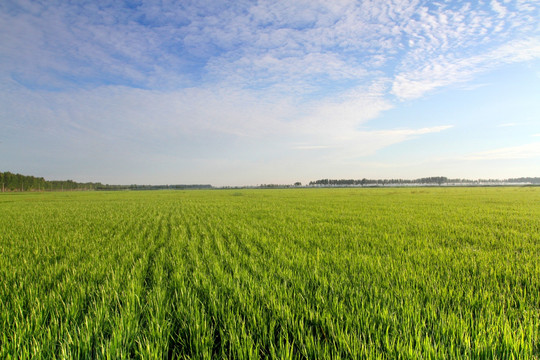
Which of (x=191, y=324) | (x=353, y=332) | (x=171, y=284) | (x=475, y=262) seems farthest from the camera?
(x=475, y=262)

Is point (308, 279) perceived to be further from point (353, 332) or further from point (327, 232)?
point (327, 232)

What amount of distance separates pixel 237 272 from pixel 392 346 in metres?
2.64

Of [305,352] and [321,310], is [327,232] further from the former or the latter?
[305,352]

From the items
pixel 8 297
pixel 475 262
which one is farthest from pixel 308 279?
pixel 8 297

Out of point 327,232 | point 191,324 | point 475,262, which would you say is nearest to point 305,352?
point 191,324

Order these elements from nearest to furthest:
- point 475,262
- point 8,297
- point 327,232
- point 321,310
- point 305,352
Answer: point 305,352
point 321,310
point 8,297
point 475,262
point 327,232

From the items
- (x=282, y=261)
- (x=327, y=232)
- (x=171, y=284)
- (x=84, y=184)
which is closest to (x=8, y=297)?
(x=171, y=284)

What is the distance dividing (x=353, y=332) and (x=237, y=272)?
7.57ft

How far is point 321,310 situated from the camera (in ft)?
9.02

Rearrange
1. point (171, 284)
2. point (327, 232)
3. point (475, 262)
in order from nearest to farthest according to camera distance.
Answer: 1. point (171, 284)
2. point (475, 262)
3. point (327, 232)

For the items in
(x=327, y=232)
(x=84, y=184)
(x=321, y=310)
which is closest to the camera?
(x=321, y=310)

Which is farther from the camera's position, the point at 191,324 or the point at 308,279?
the point at 308,279

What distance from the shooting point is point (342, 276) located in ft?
12.6

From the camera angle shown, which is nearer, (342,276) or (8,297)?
(8,297)
